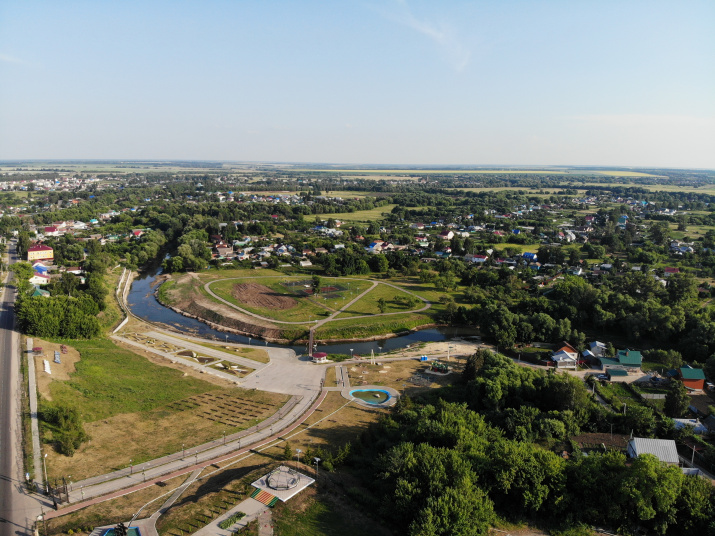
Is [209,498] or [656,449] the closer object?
[209,498]

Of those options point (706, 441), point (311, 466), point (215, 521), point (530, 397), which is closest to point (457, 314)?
point (530, 397)

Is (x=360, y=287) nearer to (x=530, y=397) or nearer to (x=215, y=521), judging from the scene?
(x=530, y=397)

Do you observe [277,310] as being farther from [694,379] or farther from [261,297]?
[694,379]

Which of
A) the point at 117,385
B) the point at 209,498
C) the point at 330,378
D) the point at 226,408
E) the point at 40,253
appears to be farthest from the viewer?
the point at 40,253

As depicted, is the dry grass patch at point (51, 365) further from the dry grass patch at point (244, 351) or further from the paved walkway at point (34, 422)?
the dry grass patch at point (244, 351)

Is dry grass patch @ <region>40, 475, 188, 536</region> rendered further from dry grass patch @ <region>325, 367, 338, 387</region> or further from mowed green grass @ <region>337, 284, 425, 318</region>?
mowed green grass @ <region>337, 284, 425, 318</region>

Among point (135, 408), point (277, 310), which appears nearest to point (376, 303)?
point (277, 310)
